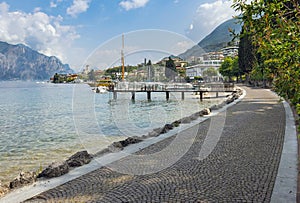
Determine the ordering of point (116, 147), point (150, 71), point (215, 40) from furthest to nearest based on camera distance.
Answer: point (215, 40)
point (150, 71)
point (116, 147)

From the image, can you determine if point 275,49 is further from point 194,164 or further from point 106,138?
point 106,138

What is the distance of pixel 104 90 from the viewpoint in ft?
211

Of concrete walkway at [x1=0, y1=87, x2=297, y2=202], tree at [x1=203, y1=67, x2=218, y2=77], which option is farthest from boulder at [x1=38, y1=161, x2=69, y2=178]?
tree at [x1=203, y1=67, x2=218, y2=77]

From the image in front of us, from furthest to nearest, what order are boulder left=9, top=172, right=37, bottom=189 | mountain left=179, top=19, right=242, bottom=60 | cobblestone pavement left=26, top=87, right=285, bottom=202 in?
mountain left=179, top=19, right=242, bottom=60 < boulder left=9, top=172, right=37, bottom=189 < cobblestone pavement left=26, top=87, right=285, bottom=202

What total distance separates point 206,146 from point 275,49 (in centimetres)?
468

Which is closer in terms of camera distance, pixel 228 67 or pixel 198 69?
pixel 198 69

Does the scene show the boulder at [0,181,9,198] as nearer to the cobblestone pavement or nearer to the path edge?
the cobblestone pavement

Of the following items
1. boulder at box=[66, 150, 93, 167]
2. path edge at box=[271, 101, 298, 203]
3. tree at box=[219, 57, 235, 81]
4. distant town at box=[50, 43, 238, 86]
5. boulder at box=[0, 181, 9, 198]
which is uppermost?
tree at box=[219, 57, 235, 81]

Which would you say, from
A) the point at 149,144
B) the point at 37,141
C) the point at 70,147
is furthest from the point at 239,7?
the point at 37,141

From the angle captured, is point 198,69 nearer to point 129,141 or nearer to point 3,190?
point 129,141

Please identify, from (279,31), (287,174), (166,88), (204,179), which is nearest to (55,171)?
(204,179)

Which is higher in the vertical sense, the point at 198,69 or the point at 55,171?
the point at 198,69

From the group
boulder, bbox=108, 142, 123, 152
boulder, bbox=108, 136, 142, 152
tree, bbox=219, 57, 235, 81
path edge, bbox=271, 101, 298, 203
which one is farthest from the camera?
tree, bbox=219, 57, 235, 81

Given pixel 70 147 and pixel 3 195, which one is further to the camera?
pixel 70 147
